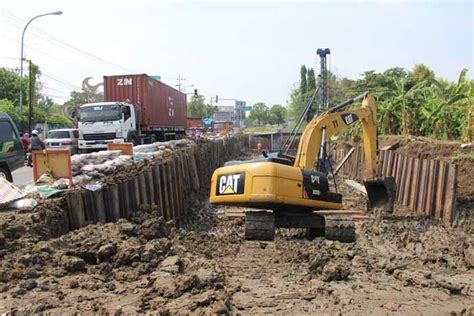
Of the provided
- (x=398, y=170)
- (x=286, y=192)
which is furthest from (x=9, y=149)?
(x=398, y=170)

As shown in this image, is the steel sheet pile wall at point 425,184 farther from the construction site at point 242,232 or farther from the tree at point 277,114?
the tree at point 277,114

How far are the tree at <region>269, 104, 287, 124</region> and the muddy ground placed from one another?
4404 inches

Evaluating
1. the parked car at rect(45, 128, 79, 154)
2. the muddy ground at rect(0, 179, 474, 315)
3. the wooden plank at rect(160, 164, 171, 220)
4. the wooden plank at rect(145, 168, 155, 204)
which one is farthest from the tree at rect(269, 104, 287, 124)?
the muddy ground at rect(0, 179, 474, 315)

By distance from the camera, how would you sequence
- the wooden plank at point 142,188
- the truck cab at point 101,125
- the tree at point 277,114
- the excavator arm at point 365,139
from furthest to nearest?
the tree at point 277,114 → the truck cab at point 101,125 → the excavator arm at point 365,139 → the wooden plank at point 142,188

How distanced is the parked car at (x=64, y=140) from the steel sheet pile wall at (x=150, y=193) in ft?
28.2

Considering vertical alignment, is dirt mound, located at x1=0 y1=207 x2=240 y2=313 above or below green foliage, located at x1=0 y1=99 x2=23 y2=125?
below

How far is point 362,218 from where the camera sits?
12578 millimetres

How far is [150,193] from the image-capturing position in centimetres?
1078

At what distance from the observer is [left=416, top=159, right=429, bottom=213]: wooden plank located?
1261 centimetres

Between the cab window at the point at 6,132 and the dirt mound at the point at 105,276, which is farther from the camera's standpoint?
the cab window at the point at 6,132

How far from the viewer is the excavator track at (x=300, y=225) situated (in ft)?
32.3

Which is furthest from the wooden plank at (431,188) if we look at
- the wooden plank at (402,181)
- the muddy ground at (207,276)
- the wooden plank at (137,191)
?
the wooden plank at (137,191)

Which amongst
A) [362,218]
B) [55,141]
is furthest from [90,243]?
[55,141]

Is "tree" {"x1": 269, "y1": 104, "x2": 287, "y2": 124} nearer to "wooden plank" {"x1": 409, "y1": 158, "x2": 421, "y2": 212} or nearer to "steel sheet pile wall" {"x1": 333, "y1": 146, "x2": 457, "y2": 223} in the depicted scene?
"steel sheet pile wall" {"x1": 333, "y1": 146, "x2": 457, "y2": 223}
